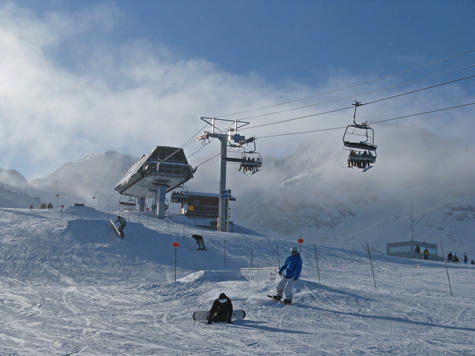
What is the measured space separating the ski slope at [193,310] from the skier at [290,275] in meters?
0.33

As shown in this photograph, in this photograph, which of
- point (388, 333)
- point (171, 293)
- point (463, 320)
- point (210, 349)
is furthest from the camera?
point (171, 293)

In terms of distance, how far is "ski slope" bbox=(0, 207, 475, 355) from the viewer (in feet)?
29.3

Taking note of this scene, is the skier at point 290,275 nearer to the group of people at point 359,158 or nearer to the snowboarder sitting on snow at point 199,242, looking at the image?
the group of people at point 359,158

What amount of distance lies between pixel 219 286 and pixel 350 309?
464 cm

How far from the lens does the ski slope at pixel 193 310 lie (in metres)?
8.95

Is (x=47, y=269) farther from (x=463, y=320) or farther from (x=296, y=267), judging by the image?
(x=463, y=320)

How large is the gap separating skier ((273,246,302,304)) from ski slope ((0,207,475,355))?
0.33m

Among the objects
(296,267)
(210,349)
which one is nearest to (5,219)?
(296,267)

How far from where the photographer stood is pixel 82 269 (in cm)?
2503

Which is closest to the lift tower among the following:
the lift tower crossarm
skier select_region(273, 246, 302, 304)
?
the lift tower crossarm

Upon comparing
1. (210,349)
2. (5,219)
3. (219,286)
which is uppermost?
(5,219)

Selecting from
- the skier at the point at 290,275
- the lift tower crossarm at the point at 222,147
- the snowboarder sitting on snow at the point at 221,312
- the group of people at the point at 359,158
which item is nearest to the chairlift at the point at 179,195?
the lift tower crossarm at the point at 222,147

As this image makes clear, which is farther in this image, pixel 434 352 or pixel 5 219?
pixel 5 219

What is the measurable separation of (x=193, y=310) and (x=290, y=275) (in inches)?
104
